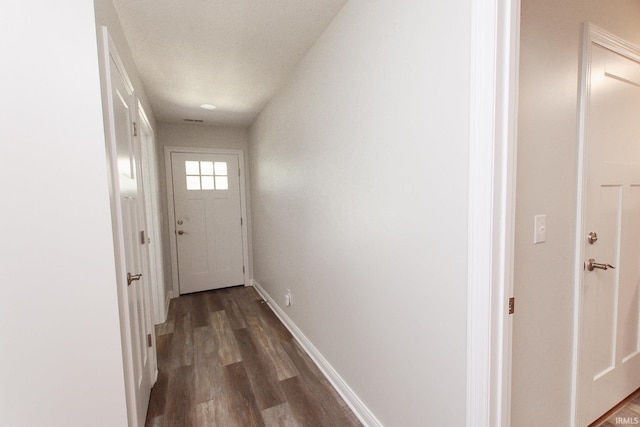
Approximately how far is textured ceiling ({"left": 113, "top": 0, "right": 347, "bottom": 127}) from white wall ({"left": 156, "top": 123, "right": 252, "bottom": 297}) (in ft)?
2.70

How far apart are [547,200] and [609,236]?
2.02ft

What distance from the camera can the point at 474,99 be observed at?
873 mm

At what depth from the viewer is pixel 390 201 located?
1.29m

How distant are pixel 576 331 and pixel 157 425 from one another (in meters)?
2.26

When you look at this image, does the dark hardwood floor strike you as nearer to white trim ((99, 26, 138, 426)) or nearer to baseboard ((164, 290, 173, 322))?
white trim ((99, 26, 138, 426))

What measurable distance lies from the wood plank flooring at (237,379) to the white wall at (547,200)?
37.9 inches

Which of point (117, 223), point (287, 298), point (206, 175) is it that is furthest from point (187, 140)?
point (117, 223)

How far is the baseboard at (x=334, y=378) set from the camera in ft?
5.08

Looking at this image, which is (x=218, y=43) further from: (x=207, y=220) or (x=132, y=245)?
(x=207, y=220)

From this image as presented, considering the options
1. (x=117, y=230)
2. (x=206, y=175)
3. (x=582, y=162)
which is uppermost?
(x=206, y=175)

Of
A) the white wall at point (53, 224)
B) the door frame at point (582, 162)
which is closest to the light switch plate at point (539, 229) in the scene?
the door frame at point (582, 162)

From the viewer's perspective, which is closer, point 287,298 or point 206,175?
point 287,298

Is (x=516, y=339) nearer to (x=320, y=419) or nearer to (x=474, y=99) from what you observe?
(x=474, y=99)

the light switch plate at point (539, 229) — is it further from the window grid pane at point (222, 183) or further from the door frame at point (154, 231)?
the window grid pane at point (222, 183)
